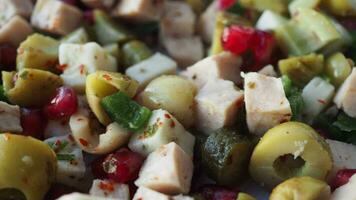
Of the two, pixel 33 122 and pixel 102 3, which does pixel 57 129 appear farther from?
pixel 102 3

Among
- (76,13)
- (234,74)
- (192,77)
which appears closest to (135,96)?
(192,77)

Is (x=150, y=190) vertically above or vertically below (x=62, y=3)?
below

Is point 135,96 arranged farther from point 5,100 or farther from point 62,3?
point 62,3

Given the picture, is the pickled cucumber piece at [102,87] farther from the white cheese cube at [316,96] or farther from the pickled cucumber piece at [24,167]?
the white cheese cube at [316,96]

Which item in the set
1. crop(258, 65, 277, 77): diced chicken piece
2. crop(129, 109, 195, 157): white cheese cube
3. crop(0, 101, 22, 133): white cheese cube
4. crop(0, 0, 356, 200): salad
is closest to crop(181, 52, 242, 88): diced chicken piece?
crop(0, 0, 356, 200): salad

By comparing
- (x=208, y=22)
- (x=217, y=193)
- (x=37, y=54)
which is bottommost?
(x=217, y=193)

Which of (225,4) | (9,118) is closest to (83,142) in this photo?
(9,118)
